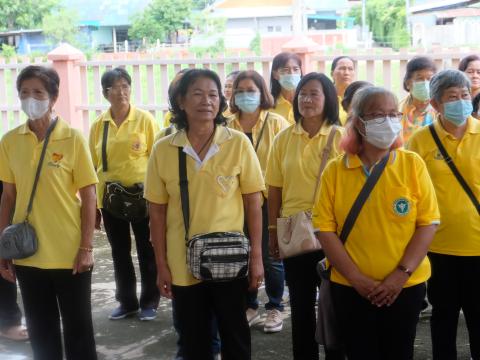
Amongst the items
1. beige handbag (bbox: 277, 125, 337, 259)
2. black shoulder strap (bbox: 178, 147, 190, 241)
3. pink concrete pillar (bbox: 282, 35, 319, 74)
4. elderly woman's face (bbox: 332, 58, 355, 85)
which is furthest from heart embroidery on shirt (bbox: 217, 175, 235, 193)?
pink concrete pillar (bbox: 282, 35, 319, 74)

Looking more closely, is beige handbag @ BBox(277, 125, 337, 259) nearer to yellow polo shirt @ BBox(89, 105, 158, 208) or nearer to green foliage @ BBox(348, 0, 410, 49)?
yellow polo shirt @ BBox(89, 105, 158, 208)

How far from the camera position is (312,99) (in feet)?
12.7

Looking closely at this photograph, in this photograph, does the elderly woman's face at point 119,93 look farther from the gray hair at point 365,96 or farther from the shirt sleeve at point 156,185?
the gray hair at point 365,96

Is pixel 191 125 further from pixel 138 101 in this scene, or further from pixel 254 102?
pixel 138 101

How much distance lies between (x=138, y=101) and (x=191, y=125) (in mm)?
5511

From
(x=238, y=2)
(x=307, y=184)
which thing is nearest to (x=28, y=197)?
(x=307, y=184)

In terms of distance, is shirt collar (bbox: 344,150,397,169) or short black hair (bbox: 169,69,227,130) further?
short black hair (bbox: 169,69,227,130)

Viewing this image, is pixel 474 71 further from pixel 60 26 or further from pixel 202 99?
pixel 60 26

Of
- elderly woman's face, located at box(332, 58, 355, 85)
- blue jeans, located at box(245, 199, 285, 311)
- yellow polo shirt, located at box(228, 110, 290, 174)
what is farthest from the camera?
elderly woman's face, located at box(332, 58, 355, 85)

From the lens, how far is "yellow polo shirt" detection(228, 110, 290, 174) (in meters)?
4.70

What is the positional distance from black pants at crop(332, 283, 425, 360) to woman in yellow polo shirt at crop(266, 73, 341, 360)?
2.41 feet

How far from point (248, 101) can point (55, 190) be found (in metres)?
1.63

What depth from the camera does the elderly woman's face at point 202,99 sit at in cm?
332

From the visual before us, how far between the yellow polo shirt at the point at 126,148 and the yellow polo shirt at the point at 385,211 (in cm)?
236
